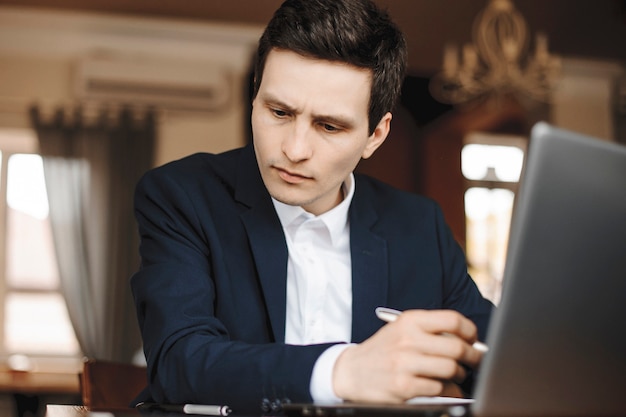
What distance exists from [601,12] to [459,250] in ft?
16.6

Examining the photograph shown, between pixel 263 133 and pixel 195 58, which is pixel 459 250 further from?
pixel 195 58

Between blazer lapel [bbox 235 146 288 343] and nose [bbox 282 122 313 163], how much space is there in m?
0.21

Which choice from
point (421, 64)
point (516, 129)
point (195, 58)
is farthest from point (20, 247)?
point (516, 129)

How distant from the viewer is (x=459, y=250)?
5.82 ft

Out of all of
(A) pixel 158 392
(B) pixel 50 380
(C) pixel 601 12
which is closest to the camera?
(A) pixel 158 392

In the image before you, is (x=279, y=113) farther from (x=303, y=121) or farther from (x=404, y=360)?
(x=404, y=360)

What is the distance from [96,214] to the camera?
6.73m

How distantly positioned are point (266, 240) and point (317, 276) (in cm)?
14

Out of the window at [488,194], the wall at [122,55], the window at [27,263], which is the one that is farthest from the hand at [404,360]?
the window at [488,194]

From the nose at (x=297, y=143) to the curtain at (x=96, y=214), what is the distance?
547 centimetres

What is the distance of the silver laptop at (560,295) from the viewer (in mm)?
691

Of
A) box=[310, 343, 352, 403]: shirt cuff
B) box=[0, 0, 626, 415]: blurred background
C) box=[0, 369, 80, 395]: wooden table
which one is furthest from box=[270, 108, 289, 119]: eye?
box=[0, 0, 626, 415]: blurred background

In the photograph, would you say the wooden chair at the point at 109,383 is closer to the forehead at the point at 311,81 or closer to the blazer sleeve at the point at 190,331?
the blazer sleeve at the point at 190,331

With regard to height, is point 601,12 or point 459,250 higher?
point 601,12
